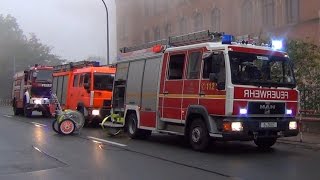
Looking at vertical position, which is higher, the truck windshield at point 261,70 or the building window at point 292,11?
the building window at point 292,11

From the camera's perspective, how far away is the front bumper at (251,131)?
10.5 metres

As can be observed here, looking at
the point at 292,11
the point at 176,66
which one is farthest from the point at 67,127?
the point at 292,11

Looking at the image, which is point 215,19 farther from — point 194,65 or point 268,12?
point 194,65

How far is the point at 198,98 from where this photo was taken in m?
11.2

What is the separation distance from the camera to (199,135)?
1118 cm

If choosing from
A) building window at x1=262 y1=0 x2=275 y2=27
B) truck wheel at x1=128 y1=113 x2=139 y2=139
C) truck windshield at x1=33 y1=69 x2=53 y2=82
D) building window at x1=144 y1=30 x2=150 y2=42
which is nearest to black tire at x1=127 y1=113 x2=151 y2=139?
truck wheel at x1=128 y1=113 x2=139 y2=139

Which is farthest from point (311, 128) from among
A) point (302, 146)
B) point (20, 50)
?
point (20, 50)

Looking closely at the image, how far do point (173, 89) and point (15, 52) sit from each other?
191ft

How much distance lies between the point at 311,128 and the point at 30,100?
15489mm

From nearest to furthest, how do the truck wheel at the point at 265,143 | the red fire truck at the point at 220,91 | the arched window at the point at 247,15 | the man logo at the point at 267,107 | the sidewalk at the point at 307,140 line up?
1. the red fire truck at the point at 220,91
2. the man logo at the point at 267,107
3. the truck wheel at the point at 265,143
4. the sidewalk at the point at 307,140
5. the arched window at the point at 247,15

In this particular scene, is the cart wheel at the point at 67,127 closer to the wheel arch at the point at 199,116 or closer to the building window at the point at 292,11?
the wheel arch at the point at 199,116

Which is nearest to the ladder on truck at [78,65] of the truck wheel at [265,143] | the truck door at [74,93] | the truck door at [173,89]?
the truck door at [74,93]

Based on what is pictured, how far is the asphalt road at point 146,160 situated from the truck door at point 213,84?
984 millimetres

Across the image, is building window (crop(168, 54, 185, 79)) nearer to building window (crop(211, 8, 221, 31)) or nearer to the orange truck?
the orange truck
